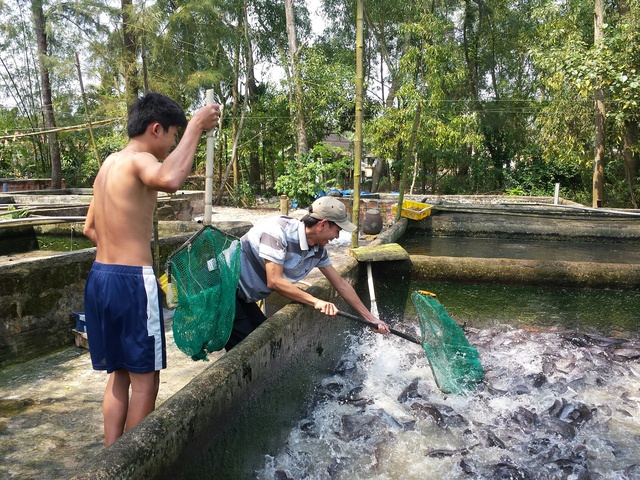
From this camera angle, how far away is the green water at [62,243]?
8890 millimetres

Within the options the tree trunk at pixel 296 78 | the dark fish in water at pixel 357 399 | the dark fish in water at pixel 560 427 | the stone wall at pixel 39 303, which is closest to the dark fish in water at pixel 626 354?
the dark fish in water at pixel 560 427

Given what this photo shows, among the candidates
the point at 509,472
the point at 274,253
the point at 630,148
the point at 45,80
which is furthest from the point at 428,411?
the point at 45,80

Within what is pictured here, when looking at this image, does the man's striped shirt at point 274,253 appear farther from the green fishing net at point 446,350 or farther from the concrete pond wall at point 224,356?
the green fishing net at point 446,350

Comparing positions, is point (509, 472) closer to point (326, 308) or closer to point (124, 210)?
point (326, 308)

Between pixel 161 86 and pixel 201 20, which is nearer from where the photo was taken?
pixel 161 86

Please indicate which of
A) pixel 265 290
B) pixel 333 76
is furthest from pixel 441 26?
pixel 265 290

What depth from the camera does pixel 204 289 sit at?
3.19 m

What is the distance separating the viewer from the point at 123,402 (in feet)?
8.19

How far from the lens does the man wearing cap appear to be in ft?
11.6

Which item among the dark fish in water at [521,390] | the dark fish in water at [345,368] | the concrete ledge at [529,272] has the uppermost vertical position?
the concrete ledge at [529,272]

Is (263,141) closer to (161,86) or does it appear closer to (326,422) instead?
(161,86)

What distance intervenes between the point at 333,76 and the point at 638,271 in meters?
14.4

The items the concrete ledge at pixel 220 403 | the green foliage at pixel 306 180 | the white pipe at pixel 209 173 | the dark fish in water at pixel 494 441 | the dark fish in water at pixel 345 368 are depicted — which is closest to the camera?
the concrete ledge at pixel 220 403

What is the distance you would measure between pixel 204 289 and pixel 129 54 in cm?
1465
